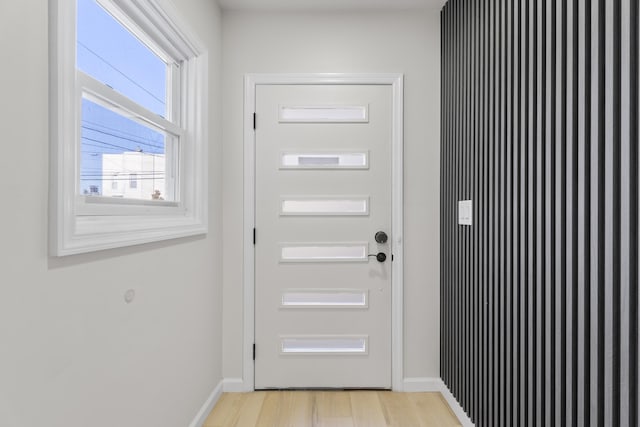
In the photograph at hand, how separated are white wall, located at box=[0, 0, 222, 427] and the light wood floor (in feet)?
1.56

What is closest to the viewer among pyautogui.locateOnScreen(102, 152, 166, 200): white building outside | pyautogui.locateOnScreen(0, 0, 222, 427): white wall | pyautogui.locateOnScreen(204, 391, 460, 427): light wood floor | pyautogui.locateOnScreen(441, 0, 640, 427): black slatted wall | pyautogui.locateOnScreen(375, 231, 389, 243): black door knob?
pyautogui.locateOnScreen(0, 0, 222, 427): white wall

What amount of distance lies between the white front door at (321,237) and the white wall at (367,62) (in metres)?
0.14

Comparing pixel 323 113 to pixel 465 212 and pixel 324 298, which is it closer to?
pixel 465 212

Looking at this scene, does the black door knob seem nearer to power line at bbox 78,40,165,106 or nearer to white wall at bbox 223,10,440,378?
white wall at bbox 223,10,440,378

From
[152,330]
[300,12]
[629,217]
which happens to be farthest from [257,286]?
[629,217]

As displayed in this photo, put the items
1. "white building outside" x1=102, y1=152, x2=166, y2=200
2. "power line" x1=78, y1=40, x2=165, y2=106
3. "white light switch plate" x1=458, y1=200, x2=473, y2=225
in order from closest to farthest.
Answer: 1. "power line" x1=78, y1=40, x2=165, y2=106
2. "white building outside" x1=102, y1=152, x2=166, y2=200
3. "white light switch plate" x1=458, y1=200, x2=473, y2=225

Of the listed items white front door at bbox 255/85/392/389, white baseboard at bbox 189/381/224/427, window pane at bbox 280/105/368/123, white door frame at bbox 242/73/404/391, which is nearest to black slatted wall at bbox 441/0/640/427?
white door frame at bbox 242/73/404/391

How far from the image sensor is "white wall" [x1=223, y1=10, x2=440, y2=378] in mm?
2523

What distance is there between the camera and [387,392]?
8.25 ft

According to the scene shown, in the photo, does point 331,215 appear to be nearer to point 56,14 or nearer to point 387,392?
point 387,392

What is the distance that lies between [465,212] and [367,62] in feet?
3.82

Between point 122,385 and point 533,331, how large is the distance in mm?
1509

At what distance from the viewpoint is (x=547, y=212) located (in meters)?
1.36

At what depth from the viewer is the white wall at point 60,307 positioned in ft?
2.98
